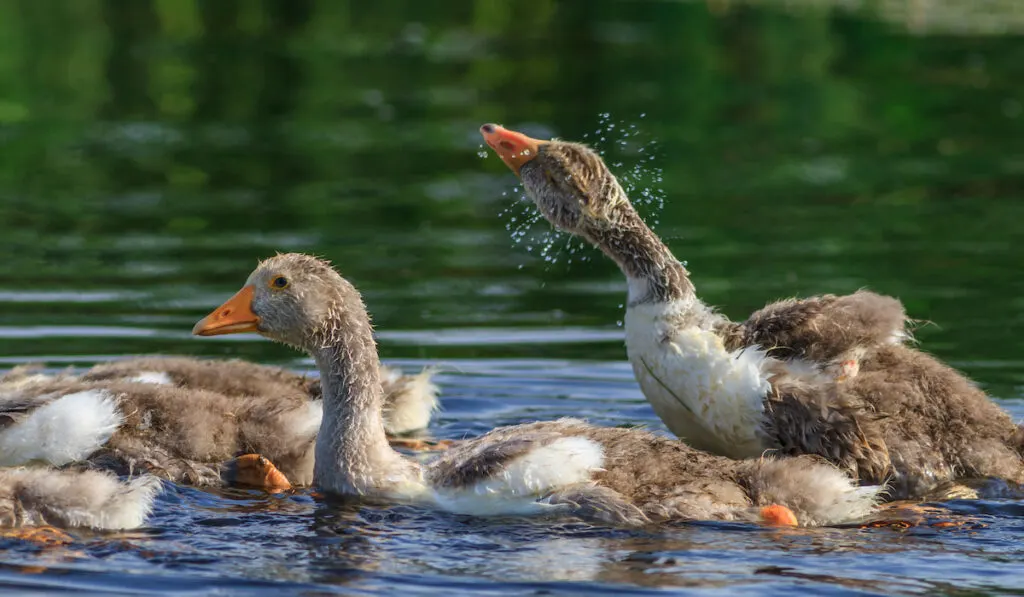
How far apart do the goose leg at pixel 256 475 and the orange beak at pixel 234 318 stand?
→ 2.45 feet

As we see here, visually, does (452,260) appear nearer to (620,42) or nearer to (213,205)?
(213,205)

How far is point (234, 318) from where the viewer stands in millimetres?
9828

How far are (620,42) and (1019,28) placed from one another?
774 cm

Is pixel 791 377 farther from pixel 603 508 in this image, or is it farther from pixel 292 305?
pixel 292 305

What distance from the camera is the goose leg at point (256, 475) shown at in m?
9.85

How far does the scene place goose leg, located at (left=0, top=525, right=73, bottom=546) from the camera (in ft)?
27.8

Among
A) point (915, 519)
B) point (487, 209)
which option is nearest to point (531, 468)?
point (915, 519)

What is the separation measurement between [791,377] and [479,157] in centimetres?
1284

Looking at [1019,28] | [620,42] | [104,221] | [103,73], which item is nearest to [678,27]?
[620,42]

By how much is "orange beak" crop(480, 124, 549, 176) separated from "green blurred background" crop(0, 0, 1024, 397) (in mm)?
856

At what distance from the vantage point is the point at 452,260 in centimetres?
1652

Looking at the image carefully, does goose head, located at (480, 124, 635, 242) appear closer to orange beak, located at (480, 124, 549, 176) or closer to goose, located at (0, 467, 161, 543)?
orange beak, located at (480, 124, 549, 176)

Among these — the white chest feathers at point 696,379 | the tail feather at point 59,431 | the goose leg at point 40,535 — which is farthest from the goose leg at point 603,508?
the tail feather at point 59,431

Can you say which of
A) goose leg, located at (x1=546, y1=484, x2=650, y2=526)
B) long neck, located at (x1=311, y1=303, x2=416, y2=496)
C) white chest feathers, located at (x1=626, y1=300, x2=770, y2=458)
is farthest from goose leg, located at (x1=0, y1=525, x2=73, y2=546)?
white chest feathers, located at (x1=626, y1=300, x2=770, y2=458)
